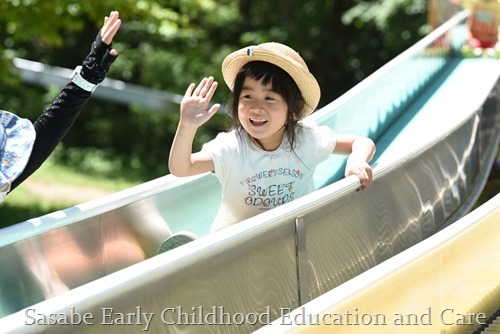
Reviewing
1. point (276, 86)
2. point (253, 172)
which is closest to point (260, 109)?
point (276, 86)

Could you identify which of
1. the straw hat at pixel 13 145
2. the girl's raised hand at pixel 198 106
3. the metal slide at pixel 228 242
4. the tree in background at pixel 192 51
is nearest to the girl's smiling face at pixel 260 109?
the girl's raised hand at pixel 198 106

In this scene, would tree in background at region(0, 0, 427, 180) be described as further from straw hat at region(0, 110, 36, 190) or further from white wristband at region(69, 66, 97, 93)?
straw hat at region(0, 110, 36, 190)

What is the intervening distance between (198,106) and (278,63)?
1.54ft

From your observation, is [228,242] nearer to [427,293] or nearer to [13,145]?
[427,293]

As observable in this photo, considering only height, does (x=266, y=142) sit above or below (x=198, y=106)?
above

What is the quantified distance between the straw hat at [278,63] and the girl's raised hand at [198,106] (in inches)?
14.0

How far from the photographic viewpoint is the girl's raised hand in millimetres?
3332

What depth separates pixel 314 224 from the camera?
322 cm

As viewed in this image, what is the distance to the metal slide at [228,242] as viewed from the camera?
245cm

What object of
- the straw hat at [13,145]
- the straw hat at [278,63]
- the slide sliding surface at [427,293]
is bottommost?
the slide sliding surface at [427,293]

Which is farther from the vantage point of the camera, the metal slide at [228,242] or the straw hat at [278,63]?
the straw hat at [278,63]

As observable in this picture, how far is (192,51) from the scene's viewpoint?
13812 millimetres

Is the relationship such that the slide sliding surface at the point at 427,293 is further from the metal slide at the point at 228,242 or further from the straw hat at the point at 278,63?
the straw hat at the point at 278,63

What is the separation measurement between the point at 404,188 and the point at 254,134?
877 millimetres
